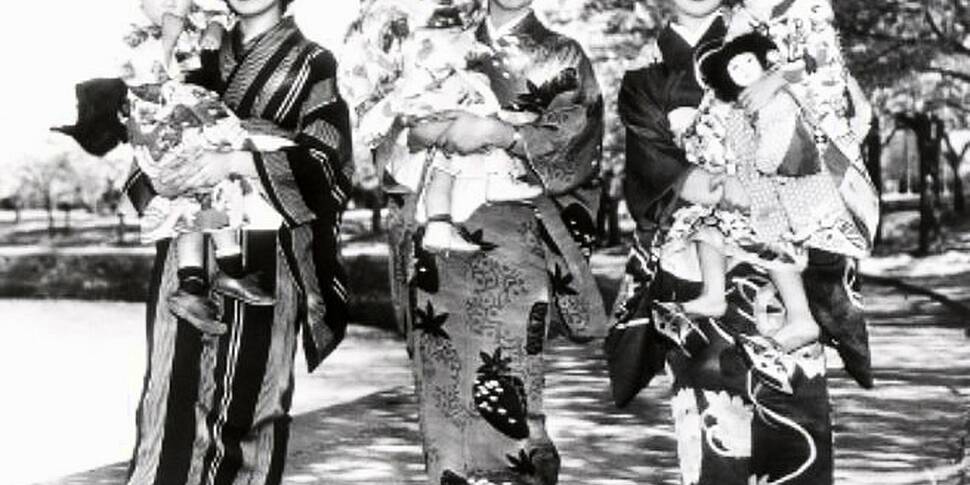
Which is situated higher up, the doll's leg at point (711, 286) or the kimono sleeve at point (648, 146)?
the kimono sleeve at point (648, 146)

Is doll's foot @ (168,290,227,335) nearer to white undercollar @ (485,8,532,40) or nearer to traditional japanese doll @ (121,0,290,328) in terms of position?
traditional japanese doll @ (121,0,290,328)

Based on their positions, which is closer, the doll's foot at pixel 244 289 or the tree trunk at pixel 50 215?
the doll's foot at pixel 244 289

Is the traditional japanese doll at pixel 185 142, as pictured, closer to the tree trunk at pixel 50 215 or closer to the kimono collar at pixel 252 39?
the kimono collar at pixel 252 39

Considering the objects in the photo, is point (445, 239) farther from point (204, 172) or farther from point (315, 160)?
point (204, 172)

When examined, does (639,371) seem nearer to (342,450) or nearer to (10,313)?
(342,450)

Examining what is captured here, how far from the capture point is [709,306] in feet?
11.0

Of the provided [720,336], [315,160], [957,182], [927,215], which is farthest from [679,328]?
[927,215]

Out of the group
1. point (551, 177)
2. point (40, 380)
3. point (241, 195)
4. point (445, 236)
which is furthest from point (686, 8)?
point (40, 380)

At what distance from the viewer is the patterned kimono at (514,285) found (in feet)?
11.8

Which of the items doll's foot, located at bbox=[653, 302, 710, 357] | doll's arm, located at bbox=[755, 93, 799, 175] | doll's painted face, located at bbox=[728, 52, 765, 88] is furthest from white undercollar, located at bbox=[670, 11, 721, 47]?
doll's foot, located at bbox=[653, 302, 710, 357]

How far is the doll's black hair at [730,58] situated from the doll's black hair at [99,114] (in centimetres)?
148

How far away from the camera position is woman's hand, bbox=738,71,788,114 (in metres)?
3.28

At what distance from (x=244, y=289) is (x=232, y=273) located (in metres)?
0.05

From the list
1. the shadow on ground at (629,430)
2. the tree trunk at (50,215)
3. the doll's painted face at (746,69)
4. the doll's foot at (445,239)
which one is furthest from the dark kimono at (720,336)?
the tree trunk at (50,215)
